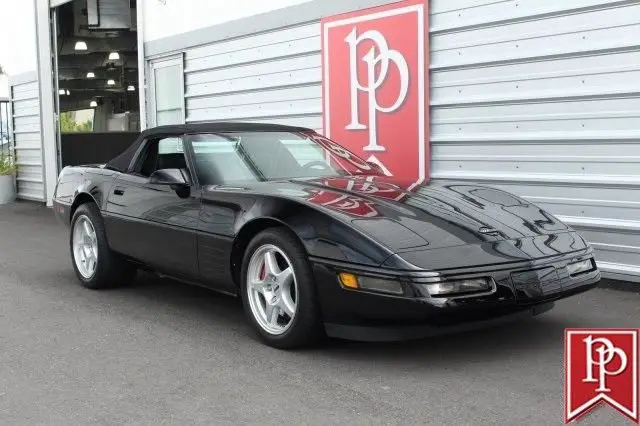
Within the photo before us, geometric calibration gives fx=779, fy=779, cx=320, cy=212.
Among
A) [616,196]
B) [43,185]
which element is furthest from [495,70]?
[43,185]

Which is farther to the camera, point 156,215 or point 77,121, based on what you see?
point 77,121

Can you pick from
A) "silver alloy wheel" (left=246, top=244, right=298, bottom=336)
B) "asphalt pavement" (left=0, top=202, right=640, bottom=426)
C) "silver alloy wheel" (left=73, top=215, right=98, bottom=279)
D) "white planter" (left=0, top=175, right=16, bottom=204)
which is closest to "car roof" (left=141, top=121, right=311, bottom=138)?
"silver alloy wheel" (left=73, top=215, right=98, bottom=279)

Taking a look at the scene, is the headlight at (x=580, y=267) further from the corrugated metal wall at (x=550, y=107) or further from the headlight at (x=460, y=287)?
the corrugated metal wall at (x=550, y=107)

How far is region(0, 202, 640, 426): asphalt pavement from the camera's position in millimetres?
3383

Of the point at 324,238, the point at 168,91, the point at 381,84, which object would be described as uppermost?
the point at 168,91

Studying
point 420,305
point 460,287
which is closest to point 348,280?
point 420,305

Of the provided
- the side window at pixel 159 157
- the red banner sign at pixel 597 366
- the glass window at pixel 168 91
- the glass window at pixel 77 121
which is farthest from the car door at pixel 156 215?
the glass window at pixel 77 121

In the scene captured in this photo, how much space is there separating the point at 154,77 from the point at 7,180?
5.00 m

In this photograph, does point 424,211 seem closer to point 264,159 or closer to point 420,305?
point 420,305

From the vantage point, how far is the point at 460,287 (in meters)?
3.81

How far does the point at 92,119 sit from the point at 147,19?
5858mm

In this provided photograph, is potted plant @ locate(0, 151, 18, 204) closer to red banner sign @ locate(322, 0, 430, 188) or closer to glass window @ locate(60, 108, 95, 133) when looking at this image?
glass window @ locate(60, 108, 95, 133)

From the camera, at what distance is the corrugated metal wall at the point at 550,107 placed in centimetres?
588

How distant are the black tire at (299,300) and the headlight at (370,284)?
0.75ft
